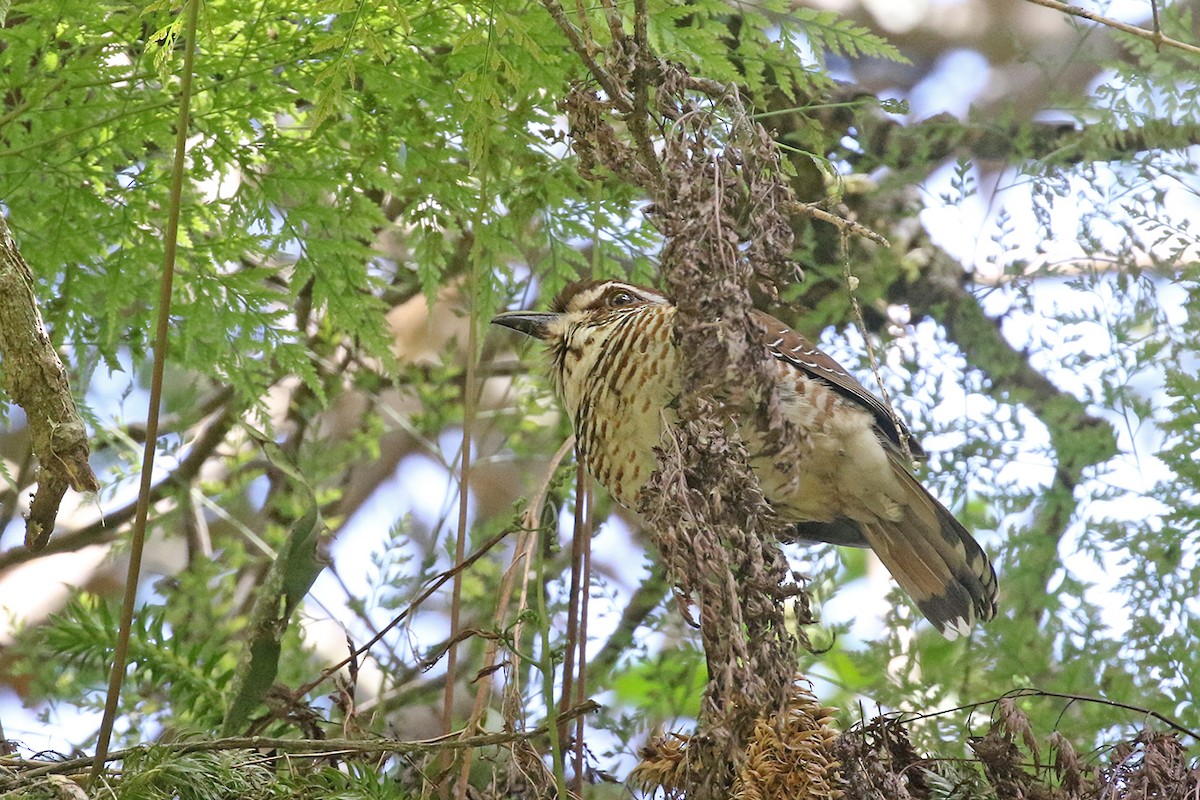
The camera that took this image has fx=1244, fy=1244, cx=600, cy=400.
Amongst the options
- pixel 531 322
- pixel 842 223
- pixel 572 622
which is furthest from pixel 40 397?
pixel 531 322

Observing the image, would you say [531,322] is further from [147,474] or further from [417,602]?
[147,474]

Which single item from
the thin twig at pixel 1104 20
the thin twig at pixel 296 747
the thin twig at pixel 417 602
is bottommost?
the thin twig at pixel 296 747

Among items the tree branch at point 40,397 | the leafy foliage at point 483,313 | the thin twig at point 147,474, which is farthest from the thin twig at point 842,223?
the tree branch at point 40,397

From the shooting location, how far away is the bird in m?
1.73

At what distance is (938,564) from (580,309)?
685mm

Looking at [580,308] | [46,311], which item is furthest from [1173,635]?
[46,311]

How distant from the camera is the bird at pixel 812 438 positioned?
1730 mm

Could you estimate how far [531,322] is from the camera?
6.28ft

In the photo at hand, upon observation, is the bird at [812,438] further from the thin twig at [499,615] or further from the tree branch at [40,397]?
the tree branch at [40,397]

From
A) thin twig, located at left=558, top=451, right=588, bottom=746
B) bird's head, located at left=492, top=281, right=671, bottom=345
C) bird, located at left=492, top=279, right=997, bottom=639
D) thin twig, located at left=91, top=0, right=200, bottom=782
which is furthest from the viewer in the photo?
bird's head, located at left=492, top=281, right=671, bottom=345

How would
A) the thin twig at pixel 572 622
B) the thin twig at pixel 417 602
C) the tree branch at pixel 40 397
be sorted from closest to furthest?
the tree branch at pixel 40 397
the thin twig at pixel 417 602
the thin twig at pixel 572 622

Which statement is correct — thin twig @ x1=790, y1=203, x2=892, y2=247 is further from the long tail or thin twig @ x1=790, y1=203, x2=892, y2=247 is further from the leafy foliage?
the long tail

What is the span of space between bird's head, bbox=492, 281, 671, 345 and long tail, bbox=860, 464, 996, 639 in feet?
1.59

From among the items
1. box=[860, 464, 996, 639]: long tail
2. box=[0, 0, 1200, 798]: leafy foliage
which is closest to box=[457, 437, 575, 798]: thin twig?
box=[0, 0, 1200, 798]: leafy foliage
